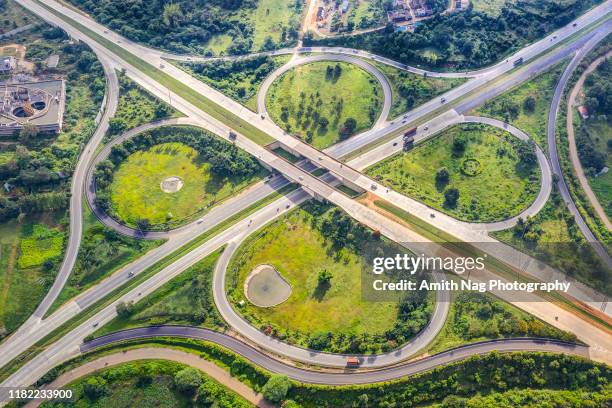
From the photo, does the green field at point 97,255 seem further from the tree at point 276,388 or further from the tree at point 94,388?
the tree at point 276,388

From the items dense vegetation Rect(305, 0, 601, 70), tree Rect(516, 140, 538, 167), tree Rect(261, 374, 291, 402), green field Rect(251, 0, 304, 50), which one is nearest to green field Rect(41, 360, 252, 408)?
tree Rect(261, 374, 291, 402)

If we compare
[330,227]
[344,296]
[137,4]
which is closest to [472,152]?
[330,227]

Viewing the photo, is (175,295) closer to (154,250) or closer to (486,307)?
(154,250)

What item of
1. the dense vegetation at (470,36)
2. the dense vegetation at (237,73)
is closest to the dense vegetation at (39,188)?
the dense vegetation at (237,73)

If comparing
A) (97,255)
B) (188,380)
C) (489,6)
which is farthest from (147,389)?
(489,6)

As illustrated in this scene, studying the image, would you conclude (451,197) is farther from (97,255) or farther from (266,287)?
(97,255)

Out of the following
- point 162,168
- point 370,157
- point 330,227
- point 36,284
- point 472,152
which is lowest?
point 36,284
